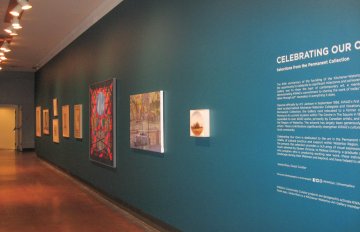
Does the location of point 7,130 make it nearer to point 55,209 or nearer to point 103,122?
point 103,122

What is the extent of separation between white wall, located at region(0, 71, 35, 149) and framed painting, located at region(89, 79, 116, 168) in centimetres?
1148

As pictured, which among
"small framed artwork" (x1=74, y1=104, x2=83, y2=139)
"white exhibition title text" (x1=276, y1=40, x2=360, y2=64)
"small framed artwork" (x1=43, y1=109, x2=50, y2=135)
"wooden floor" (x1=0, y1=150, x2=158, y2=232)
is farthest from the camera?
"small framed artwork" (x1=43, y1=109, x2=50, y2=135)

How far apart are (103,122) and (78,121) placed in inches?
84.1

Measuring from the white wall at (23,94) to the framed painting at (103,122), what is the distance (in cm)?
1148

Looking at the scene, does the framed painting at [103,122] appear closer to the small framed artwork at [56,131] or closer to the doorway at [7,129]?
the small framed artwork at [56,131]

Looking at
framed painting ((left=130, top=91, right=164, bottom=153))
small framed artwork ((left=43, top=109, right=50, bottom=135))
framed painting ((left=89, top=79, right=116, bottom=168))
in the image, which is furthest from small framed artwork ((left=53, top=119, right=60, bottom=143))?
framed painting ((left=130, top=91, right=164, bottom=153))

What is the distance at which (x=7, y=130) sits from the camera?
2162cm

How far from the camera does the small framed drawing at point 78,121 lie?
949 centimetres

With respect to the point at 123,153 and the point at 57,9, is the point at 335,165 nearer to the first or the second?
the point at 123,153

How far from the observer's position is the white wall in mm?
18500

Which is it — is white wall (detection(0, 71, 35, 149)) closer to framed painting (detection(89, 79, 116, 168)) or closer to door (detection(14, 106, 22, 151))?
door (detection(14, 106, 22, 151))

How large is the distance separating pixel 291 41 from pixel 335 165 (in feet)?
3.44

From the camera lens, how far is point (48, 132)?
13.9 m

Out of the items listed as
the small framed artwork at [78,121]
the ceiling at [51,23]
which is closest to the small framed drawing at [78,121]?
the small framed artwork at [78,121]
